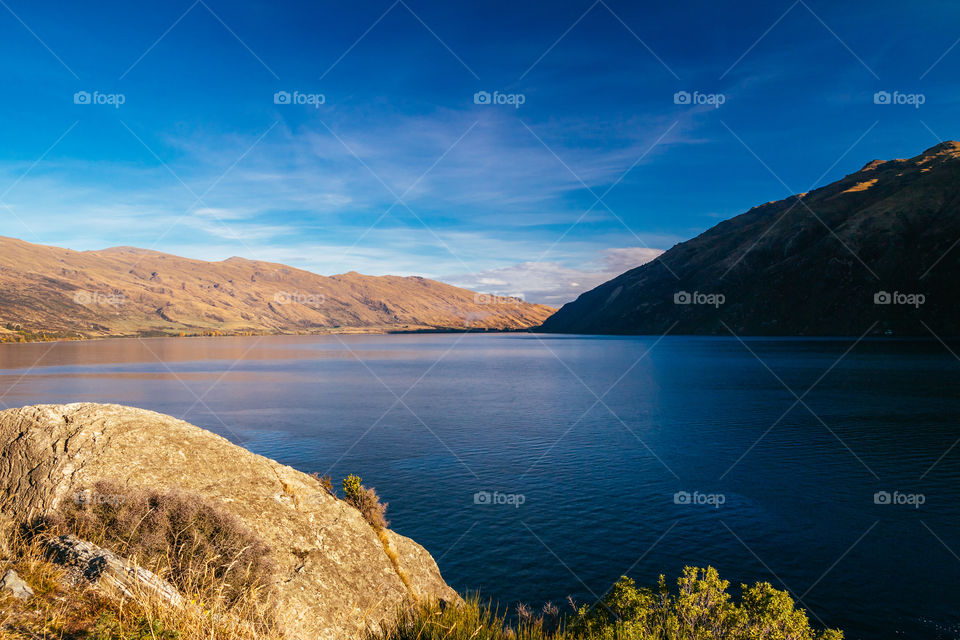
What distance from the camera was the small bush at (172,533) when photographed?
10.1 metres

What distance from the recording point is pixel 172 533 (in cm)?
1089

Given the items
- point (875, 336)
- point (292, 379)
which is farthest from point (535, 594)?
point (875, 336)

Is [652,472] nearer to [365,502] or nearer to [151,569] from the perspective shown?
[365,502]

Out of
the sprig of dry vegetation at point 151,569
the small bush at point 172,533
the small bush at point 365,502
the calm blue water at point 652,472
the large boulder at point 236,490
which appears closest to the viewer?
the sprig of dry vegetation at point 151,569

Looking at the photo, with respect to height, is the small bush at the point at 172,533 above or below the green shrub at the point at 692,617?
above

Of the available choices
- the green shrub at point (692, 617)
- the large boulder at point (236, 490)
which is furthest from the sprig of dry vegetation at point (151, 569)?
the green shrub at point (692, 617)

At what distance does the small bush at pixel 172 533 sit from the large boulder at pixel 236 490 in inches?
21.4

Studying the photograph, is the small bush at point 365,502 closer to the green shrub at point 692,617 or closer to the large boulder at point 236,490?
the large boulder at point 236,490

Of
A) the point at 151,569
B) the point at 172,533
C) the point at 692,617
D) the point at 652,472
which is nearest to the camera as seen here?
the point at 151,569

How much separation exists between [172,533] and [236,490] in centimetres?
267

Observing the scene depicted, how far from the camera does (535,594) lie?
19.0m

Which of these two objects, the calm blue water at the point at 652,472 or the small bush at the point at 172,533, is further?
the calm blue water at the point at 652,472

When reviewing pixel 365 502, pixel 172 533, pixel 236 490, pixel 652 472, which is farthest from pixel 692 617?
pixel 652 472

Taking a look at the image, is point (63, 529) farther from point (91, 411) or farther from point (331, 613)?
point (331, 613)
